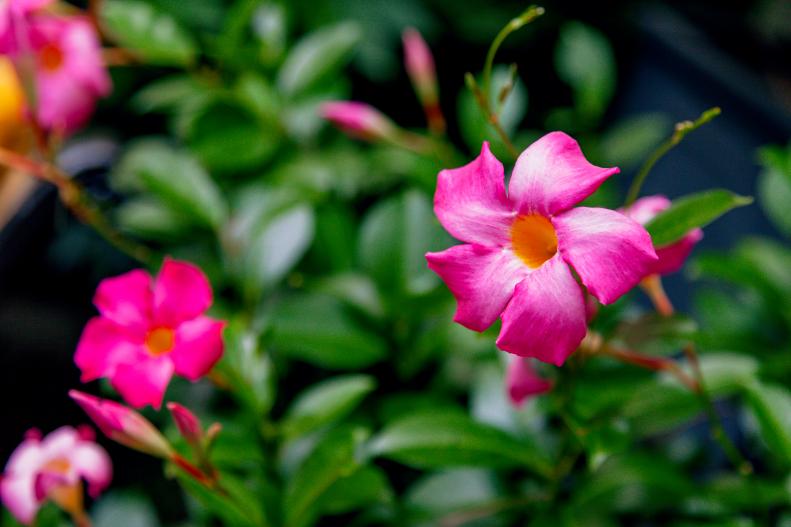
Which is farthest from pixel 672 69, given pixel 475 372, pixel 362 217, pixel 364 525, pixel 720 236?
pixel 364 525

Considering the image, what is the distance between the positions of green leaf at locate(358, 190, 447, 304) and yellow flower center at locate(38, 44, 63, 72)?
34 centimetres

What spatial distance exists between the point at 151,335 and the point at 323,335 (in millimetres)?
161

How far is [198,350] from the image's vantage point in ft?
1.31

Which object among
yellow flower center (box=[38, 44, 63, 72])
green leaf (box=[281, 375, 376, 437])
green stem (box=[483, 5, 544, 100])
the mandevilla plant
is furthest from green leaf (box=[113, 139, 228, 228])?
green stem (box=[483, 5, 544, 100])

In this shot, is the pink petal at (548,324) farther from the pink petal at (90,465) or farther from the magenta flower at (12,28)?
the magenta flower at (12,28)

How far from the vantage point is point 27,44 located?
1.85 feet

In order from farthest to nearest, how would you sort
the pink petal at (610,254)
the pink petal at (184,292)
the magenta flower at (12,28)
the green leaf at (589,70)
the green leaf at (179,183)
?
the green leaf at (589,70), the green leaf at (179,183), the magenta flower at (12,28), the pink petal at (184,292), the pink petal at (610,254)

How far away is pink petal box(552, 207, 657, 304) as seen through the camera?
31 centimetres

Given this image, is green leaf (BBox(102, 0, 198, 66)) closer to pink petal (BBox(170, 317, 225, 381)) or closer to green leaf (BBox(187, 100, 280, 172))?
green leaf (BBox(187, 100, 280, 172))

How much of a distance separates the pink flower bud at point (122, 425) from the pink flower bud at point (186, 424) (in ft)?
0.05

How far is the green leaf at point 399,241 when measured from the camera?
0.62 m

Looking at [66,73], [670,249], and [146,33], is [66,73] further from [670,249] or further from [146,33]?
[670,249]

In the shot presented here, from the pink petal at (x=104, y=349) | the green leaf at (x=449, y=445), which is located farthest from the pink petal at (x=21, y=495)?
the green leaf at (x=449, y=445)

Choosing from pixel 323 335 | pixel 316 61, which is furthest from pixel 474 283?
pixel 316 61
